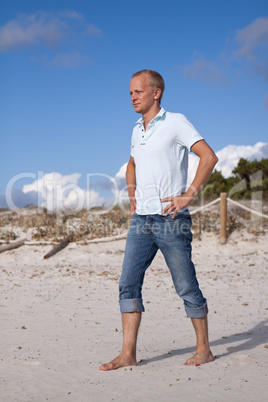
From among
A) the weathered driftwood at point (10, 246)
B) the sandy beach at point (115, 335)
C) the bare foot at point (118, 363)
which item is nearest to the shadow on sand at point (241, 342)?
the sandy beach at point (115, 335)

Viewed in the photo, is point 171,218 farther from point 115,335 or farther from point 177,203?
point 115,335

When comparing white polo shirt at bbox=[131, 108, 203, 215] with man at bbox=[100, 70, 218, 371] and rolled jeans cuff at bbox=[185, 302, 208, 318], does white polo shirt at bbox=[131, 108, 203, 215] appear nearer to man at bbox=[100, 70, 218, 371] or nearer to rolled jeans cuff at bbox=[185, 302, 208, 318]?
man at bbox=[100, 70, 218, 371]

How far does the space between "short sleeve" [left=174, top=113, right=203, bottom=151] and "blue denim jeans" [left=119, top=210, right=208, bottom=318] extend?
522mm

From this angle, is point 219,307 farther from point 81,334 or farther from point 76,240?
point 76,240

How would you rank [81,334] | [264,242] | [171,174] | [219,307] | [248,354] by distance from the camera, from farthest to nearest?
1. [264,242]
2. [219,307]
3. [81,334]
4. [248,354]
5. [171,174]

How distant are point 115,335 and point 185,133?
2.56 m

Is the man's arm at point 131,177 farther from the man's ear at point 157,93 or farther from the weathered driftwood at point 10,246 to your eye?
the weathered driftwood at point 10,246

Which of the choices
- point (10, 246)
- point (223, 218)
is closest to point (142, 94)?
point (223, 218)

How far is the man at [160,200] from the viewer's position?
10.6 feet

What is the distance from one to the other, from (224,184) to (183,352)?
19.7m

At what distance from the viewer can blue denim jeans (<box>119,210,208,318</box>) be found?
128 inches

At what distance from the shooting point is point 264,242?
38.1 feet

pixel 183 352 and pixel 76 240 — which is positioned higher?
pixel 76 240

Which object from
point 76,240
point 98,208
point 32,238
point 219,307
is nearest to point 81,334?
point 219,307
